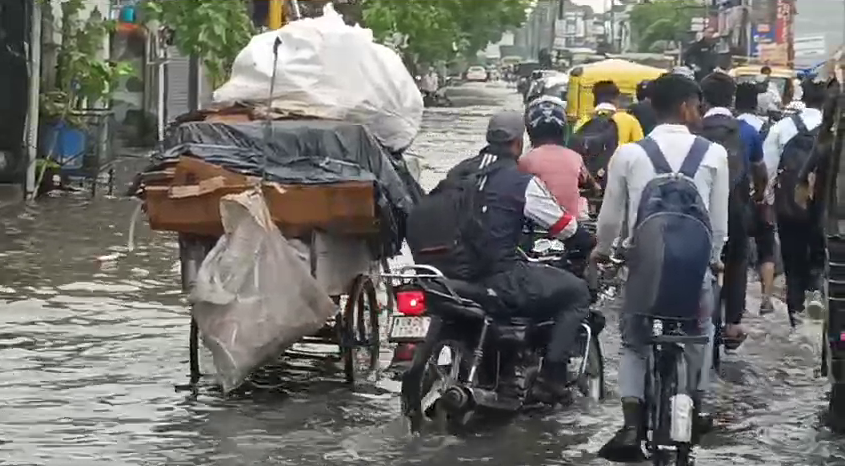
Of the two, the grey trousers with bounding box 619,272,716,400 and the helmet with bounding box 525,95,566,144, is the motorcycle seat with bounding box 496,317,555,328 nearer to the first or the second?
the grey trousers with bounding box 619,272,716,400

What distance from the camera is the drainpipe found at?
20125 mm

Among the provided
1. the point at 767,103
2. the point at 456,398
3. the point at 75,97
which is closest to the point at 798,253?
the point at 456,398

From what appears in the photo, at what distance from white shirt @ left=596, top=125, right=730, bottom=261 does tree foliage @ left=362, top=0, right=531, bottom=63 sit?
150 ft

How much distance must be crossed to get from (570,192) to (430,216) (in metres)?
2.00

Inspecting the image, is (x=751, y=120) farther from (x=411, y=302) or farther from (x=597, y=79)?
(x=597, y=79)

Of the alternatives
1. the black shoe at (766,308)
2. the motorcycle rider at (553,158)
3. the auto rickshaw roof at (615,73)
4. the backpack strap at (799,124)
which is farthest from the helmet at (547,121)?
the auto rickshaw roof at (615,73)

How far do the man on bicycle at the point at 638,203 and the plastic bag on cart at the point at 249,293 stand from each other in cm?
200

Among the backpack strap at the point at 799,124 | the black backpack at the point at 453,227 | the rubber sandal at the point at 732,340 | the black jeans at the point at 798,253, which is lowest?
the rubber sandal at the point at 732,340

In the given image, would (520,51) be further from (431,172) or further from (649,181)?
(649,181)

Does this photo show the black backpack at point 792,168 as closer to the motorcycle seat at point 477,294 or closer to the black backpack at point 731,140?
the black backpack at point 731,140

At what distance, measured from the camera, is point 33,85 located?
20266mm

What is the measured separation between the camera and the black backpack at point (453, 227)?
27.2 feet

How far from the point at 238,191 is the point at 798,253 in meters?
5.03

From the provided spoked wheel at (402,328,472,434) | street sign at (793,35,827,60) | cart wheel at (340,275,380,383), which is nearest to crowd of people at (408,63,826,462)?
spoked wheel at (402,328,472,434)
